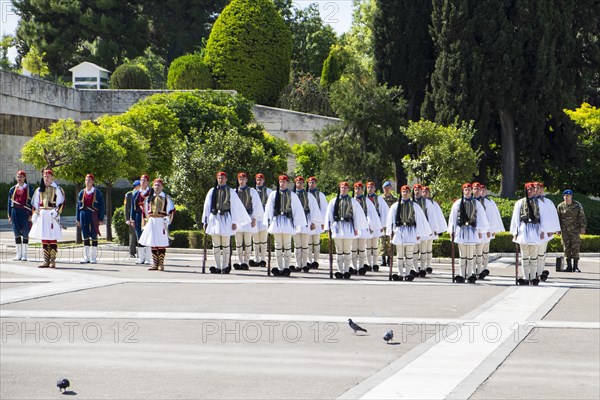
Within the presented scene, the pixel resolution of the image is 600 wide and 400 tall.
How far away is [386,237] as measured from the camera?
24922mm

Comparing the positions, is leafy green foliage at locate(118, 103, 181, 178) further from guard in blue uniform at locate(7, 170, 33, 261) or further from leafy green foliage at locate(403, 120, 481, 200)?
guard in blue uniform at locate(7, 170, 33, 261)

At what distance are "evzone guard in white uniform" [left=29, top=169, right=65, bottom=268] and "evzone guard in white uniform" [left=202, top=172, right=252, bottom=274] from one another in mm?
3157

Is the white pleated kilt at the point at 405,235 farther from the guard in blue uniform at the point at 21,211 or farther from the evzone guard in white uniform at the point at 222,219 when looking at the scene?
the guard in blue uniform at the point at 21,211

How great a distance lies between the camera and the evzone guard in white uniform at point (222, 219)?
21.7 metres

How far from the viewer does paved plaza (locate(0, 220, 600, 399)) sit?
10195 mm

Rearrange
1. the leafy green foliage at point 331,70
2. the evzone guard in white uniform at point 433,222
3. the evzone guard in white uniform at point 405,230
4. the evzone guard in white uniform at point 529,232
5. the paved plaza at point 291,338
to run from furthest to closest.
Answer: the leafy green foliage at point 331,70 < the evzone guard in white uniform at point 433,222 < the evzone guard in white uniform at point 405,230 < the evzone guard in white uniform at point 529,232 < the paved plaza at point 291,338

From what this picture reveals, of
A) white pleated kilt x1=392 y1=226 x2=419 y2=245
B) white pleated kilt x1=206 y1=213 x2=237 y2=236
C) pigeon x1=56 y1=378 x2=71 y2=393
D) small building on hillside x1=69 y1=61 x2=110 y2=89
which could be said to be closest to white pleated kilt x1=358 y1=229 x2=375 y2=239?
white pleated kilt x1=392 y1=226 x2=419 y2=245

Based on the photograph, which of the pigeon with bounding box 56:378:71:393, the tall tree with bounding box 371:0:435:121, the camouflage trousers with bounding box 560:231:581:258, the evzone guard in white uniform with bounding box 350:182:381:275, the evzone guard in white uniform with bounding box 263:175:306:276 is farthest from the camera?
the tall tree with bounding box 371:0:435:121

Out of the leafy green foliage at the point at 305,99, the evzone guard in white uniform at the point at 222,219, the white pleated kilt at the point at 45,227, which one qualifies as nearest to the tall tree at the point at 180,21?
the leafy green foliage at the point at 305,99

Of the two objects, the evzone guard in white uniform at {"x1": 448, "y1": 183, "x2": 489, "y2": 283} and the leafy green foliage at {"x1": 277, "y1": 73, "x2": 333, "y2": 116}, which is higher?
the leafy green foliage at {"x1": 277, "y1": 73, "x2": 333, "y2": 116}

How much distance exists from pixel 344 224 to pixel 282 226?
1.31 metres

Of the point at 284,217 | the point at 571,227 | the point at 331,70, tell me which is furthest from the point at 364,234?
the point at 331,70

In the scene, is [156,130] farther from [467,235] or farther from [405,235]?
[467,235]

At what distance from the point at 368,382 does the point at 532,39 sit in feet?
94.3
